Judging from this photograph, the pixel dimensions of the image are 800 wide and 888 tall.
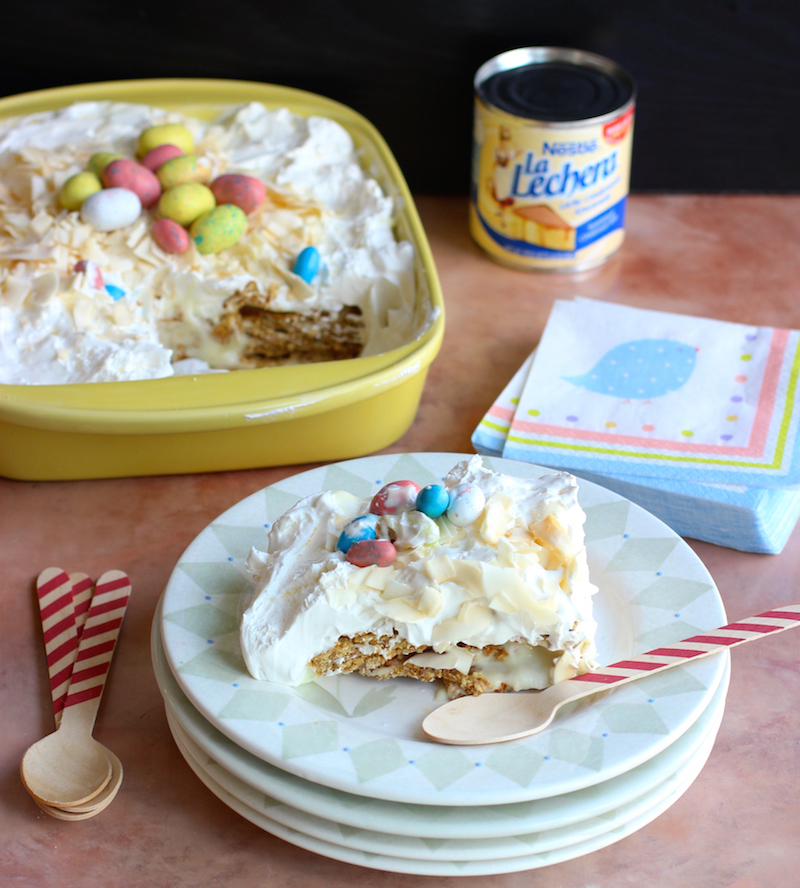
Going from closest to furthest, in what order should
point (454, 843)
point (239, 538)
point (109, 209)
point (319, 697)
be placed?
point (454, 843) < point (319, 697) < point (239, 538) < point (109, 209)

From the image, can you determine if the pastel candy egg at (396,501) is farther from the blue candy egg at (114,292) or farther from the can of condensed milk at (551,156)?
the can of condensed milk at (551,156)

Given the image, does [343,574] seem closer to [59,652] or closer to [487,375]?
[59,652]

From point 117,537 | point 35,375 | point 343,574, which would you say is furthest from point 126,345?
point 343,574

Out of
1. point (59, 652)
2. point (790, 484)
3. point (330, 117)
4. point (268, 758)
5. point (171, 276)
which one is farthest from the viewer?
point (330, 117)

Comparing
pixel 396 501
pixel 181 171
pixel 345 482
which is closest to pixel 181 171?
pixel 181 171

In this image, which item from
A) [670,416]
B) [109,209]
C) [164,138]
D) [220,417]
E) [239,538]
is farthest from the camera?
[164,138]

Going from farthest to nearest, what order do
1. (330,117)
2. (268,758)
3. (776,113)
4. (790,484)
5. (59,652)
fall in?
(776,113)
(330,117)
(790,484)
(59,652)
(268,758)

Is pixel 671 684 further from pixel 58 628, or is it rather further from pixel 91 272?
pixel 91 272
